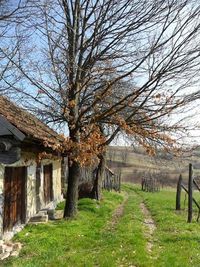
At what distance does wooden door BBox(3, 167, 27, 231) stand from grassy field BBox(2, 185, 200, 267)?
17.7 inches

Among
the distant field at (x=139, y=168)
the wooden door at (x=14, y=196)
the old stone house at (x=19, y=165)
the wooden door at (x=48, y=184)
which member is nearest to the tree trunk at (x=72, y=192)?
the old stone house at (x=19, y=165)

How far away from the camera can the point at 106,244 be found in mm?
9516

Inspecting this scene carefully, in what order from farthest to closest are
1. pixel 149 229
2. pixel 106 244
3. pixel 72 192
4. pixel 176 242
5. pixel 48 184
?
1. pixel 48 184
2. pixel 72 192
3. pixel 149 229
4. pixel 176 242
5. pixel 106 244

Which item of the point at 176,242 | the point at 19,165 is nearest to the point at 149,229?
the point at 176,242

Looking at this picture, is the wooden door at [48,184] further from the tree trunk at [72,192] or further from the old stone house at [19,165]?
the tree trunk at [72,192]

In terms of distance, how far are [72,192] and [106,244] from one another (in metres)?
4.16

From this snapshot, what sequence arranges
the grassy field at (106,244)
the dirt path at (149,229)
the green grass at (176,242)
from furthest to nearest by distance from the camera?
the dirt path at (149,229) < the green grass at (176,242) < the grassy field at (106,244)

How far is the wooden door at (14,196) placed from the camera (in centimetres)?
1031

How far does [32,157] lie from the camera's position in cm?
1300

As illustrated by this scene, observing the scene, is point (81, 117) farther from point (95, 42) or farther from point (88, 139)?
point (95, 42)

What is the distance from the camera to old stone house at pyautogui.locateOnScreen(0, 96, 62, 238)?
860cm

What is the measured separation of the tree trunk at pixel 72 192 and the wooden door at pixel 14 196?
5.89 ft

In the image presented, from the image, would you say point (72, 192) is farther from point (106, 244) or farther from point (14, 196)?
point (106, 244)

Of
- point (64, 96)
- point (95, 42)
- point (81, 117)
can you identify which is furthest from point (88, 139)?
point (95, 42)
